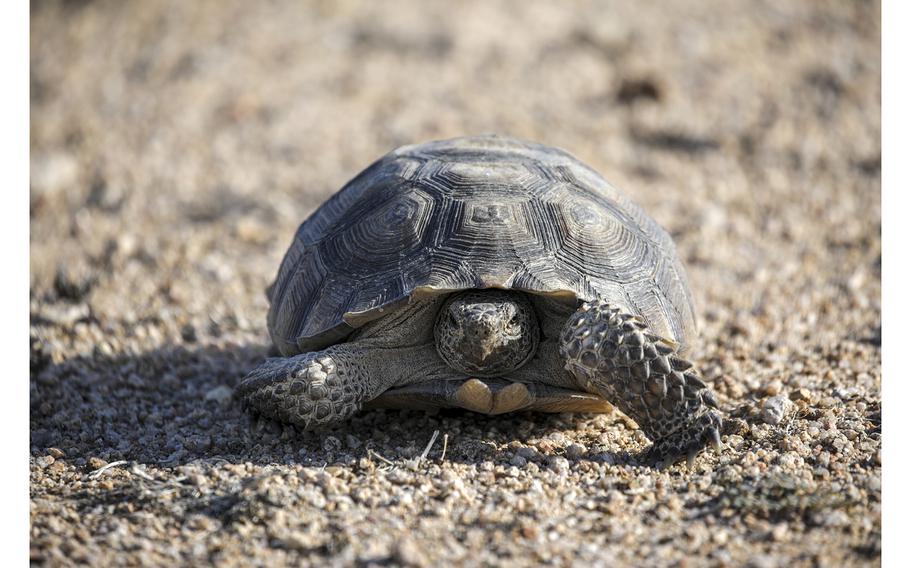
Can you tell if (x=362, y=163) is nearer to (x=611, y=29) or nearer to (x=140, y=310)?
(x=140, y=310)

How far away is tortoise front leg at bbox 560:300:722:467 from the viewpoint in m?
3.27

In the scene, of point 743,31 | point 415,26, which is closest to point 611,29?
point 743,31

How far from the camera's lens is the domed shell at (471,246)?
3461mm

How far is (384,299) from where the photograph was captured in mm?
3447

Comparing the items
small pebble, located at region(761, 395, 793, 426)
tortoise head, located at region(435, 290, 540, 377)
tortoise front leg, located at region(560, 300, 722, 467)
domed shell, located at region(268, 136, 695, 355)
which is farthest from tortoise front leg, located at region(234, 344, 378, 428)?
small pebble, located at region(761, 395, 793, 426)

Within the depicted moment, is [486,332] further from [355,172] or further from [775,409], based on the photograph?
[355,172]

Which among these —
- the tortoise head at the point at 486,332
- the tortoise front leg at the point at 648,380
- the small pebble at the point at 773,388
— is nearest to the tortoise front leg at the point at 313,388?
the tortoise head at the point at 486,332

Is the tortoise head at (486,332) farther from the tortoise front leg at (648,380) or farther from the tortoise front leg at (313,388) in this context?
the tortoise front leg at (313,388)

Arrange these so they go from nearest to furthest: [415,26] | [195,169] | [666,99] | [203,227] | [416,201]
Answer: [416,201] < [203,227] < [195,169] < [666,99] < [415,26]

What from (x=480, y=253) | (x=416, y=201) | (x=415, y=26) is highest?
(x=415, y=26)

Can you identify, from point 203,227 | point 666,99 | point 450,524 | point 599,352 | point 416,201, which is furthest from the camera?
point 666,99

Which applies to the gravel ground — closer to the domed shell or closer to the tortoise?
the tortoise

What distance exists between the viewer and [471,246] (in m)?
3.50

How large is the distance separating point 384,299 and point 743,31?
26.2ft
